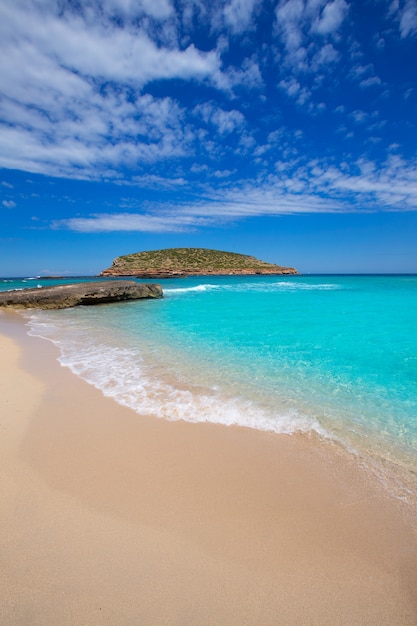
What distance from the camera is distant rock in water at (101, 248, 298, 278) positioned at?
8638cm

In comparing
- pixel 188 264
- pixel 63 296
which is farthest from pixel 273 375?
pixel 188 264

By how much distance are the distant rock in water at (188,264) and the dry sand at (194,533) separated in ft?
253

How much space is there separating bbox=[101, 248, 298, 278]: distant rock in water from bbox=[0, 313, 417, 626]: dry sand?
77.1 meters

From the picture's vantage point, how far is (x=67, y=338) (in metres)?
9.88

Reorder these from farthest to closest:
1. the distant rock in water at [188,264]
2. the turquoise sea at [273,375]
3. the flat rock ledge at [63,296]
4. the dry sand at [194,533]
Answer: the distant rock in water at [188,264] → the flat rock ledge at [63,296] → the turquoise sea at [273,375] → the dry sand at [194,533]

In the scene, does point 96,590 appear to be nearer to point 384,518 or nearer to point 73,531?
point 73,531

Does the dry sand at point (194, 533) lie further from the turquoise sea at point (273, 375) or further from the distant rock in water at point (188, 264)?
the distant rock in water at point (188, 264)

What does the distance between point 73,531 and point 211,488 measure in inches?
50.0

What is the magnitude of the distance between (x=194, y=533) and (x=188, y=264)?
309ft

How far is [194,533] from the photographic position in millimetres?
2389

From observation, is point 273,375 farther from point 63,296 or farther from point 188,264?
point 188,264

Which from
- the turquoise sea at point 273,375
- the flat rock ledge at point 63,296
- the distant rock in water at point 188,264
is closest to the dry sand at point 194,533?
the turquoise sea at point 273,375

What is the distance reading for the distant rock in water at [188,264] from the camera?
86375mm

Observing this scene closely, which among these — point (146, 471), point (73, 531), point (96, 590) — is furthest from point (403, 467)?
point (73, 531)
